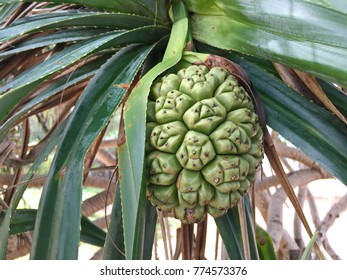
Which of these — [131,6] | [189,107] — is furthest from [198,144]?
[131,6]

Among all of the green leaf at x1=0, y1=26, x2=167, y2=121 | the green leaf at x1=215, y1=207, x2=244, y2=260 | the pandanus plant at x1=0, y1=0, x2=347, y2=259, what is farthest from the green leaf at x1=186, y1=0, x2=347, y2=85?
the green leaf at x1=215, y1=207, x2=244, y2=260

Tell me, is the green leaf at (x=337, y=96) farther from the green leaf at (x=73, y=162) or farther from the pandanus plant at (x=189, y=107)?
the green leaf at (x=73, y=162)

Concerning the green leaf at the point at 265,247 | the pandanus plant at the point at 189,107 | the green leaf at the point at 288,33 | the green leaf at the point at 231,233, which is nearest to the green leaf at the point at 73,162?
the pandanus plant at the point at 189,107

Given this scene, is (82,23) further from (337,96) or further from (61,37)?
(337,96)

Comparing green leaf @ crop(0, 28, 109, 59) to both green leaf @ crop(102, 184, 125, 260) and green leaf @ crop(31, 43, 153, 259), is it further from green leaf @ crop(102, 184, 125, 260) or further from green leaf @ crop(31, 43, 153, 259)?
green leaf @ crop(102, 184, 125, 260)

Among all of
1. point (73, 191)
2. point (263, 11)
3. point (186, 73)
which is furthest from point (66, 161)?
point (263, 11)

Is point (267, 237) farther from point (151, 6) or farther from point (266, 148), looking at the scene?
point (151, 6)
